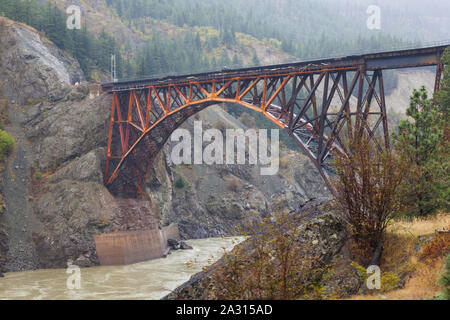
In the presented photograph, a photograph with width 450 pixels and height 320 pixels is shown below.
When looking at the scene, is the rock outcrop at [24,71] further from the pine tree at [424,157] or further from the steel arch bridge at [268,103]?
the pine tree at [424,157]

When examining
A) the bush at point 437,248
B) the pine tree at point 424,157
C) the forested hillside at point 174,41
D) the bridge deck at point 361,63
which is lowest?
the bush at point 437,248

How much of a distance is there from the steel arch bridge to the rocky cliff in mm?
2428

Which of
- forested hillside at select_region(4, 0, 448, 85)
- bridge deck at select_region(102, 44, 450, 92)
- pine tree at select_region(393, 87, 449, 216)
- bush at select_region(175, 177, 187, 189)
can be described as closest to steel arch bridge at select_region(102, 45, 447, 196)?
bridge deck at select_region(102, 44, 450, 92)

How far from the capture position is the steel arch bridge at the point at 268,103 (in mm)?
26500

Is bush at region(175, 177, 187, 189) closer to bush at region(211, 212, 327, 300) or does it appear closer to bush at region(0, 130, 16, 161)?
bush at region(0, 130, 16, 161)

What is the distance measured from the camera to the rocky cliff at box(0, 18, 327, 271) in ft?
129

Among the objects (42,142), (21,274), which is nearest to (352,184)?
(21,274)

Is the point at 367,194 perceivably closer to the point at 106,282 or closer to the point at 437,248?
the point at 437,248

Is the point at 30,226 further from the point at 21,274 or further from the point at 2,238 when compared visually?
the point at 21,274

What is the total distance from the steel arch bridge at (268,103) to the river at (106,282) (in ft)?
32.4

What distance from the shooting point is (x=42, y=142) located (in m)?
46.8

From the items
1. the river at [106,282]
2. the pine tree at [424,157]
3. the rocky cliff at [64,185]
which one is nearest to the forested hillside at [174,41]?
the rocky cliff at [64,185]

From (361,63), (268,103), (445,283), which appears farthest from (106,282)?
(445,283)

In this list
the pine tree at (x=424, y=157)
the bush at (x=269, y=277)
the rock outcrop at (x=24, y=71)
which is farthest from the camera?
the rock outcrop at (x=24, y=71)
